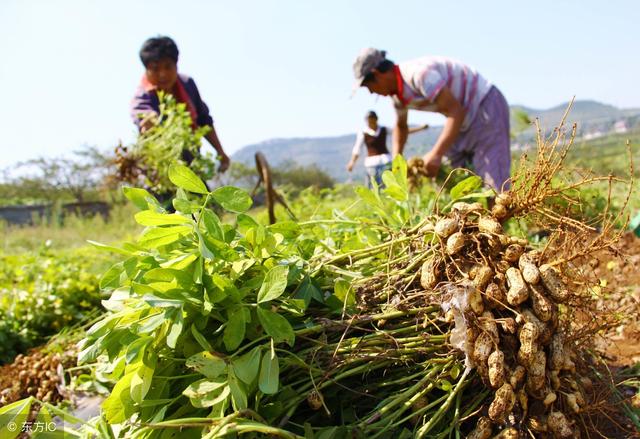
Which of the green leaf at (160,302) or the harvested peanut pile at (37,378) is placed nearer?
the green leaf at (160,302)

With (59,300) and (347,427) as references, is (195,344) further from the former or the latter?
(59,300)

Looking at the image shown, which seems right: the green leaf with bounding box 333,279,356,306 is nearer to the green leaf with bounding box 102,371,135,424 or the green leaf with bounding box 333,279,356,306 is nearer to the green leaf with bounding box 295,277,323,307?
the green leaf with bounding box 295,277,323,307

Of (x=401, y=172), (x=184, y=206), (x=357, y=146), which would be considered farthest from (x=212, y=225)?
(x=357, y=146)

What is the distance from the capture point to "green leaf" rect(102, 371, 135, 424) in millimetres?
1093

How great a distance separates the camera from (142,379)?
1.07m

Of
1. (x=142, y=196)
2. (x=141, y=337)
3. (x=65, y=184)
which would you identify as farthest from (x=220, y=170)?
(x=65, y=184)

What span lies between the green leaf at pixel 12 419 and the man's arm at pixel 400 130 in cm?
355

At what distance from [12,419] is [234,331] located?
1.70ft

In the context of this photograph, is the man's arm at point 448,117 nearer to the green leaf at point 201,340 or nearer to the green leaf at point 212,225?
the green leaf at point 212,225

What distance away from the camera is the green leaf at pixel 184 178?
120 centimetres

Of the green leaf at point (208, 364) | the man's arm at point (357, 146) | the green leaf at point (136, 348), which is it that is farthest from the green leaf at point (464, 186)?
the man's arm at point (357, 146)

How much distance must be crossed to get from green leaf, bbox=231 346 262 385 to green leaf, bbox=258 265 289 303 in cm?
12

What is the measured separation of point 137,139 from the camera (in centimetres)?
304

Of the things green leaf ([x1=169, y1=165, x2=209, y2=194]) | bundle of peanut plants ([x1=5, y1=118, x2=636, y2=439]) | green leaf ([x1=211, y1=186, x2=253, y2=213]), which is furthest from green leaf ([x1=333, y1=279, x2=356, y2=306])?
green leaf ([x1=169, y1=165, x2=209, y2=194])
